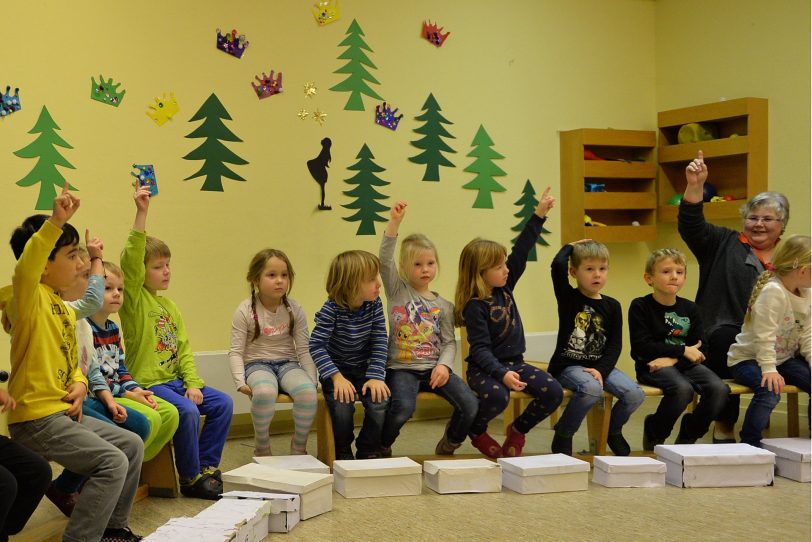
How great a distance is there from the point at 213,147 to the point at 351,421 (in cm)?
163

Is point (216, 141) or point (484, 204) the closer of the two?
point (216, 141)

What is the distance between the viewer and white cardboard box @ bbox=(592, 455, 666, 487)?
3.62 metres

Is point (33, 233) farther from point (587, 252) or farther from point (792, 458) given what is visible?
point (792, 458)

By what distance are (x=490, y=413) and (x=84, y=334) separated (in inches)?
68.3

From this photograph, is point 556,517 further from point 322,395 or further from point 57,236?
point 57,236

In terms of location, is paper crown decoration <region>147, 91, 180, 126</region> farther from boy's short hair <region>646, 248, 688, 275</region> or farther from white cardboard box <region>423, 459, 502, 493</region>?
boy's short hair <region>646, 248, 688, 275</region>

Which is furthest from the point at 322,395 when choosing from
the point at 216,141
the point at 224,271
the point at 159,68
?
the point at 159,68

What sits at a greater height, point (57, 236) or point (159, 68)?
point (159, 68)

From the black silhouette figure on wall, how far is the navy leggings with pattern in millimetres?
1409

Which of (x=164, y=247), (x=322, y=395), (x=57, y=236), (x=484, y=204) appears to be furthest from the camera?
(x=484, y=204)

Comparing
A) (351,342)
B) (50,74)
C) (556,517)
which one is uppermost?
(50,74)

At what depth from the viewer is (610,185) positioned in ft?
18.8

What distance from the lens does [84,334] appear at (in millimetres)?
3186

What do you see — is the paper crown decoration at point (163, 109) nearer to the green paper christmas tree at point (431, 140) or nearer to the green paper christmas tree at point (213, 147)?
the green paper christmas tree at point (213, 147)
